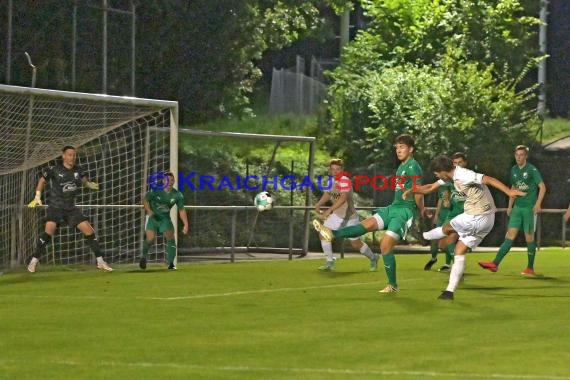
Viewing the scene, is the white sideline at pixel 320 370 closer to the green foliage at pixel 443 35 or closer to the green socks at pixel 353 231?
the green socks at pixel 353 231

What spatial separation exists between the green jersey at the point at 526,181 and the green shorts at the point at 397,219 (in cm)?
425

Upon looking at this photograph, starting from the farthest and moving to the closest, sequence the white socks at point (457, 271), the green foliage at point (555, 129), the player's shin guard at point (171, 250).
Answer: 1. the green foliage at point (555, 129)
2. the player's shin guard at point (171, 250)
3. the white socks at point (457, 271)

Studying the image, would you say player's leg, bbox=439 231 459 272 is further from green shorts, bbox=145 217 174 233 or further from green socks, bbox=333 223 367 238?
green shorts, bbox=145 217 174 233

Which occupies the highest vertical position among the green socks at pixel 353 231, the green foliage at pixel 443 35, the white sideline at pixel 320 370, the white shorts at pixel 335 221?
the green foliage at pixel 443 35

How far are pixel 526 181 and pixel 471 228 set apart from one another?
529 centimetres

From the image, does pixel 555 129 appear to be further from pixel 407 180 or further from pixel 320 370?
pixel 320 370

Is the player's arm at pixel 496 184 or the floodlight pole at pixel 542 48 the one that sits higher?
the floodlight pole at pixel 542 48

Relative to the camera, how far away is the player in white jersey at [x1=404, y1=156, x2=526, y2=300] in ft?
55.2

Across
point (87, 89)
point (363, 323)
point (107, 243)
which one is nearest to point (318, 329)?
point (363, 323)

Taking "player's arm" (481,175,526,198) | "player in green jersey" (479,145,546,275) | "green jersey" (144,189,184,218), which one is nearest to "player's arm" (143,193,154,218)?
"green jersey" (144,189,184,218)

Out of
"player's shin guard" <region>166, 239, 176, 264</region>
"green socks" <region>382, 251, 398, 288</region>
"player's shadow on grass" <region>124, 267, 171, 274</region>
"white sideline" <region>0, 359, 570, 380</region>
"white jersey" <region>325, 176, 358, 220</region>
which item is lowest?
"player's shadow on grass" <region>124, 267, 171, 274</region>

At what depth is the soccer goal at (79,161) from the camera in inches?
909

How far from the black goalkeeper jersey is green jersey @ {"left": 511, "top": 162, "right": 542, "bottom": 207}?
6.39 metres

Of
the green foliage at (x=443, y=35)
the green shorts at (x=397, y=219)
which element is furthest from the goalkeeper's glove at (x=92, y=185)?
the green foliage at (x=443, y=35)
